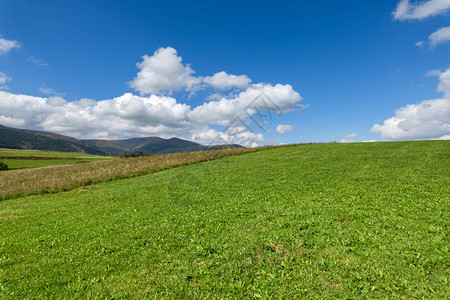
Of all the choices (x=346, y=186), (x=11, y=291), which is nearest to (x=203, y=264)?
(x=11, y=291)

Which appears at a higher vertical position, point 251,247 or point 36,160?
point 251,247

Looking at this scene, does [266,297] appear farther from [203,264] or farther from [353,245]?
[353,245]

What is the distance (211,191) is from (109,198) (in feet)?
31.6

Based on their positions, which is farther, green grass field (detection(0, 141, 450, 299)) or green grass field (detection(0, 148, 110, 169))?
Answer: green grass field (detection(0, 148, 110, 169))

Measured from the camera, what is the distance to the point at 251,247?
7.78 meters

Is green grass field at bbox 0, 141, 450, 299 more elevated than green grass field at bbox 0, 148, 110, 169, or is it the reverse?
green grass field at bbox 0, 141, 450, 299

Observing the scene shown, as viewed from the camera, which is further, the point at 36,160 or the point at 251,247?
the point at 36,160

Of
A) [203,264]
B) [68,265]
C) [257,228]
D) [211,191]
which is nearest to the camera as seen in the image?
[203,264]

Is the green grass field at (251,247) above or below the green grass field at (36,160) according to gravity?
above

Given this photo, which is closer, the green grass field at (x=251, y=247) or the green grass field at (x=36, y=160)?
the green grass field at (x=251, y=247)

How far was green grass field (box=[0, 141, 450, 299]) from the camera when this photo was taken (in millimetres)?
5871

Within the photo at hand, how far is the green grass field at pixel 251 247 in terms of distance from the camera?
19.3 feet

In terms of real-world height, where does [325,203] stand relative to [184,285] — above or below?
above

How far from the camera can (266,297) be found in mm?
5465
